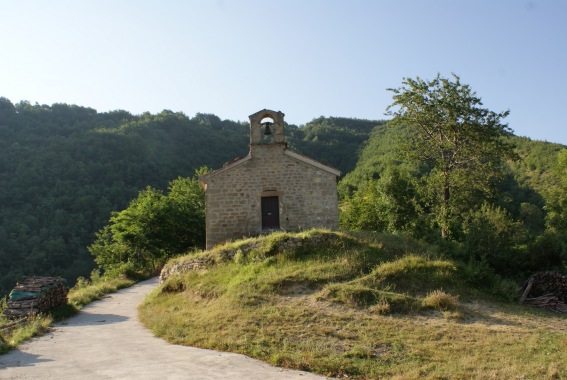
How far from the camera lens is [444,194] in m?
26.4

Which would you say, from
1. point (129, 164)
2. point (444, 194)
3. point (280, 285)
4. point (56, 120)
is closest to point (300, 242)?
point (280, 285)

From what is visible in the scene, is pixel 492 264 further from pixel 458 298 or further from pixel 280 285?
pixel 280 285

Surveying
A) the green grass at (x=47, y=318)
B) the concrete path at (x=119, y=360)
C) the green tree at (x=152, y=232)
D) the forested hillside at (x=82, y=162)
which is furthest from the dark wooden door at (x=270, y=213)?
the forested hillside at (x=82, y=162)

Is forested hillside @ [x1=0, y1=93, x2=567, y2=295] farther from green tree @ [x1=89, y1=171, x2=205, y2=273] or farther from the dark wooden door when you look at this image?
the dark wooden door

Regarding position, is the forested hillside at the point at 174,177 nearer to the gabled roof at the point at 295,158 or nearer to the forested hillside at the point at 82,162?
the forested hillside at the point at 82,162

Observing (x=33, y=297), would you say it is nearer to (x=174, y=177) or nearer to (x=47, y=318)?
(x=47, y=318)

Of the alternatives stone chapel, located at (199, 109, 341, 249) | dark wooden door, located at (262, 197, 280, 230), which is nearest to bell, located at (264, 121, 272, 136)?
stone chapel, located at (199, 109, 341, 249)

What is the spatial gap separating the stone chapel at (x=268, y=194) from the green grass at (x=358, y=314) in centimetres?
227

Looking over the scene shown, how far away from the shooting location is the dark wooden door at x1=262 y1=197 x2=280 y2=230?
67.3ft

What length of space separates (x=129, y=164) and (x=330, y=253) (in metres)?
49.5

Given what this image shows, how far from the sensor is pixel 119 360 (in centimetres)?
995

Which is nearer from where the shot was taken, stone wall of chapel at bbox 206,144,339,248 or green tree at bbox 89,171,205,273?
stone wall of chapel at bbox 206,144,339,248

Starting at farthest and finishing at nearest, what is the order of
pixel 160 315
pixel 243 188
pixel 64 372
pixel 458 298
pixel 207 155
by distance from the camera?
pixel 207 155
pixel 243 188
pixel 160 315
pixel 458 298
pixel 64 372

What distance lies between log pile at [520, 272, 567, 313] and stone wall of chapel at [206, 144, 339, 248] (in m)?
7.65
